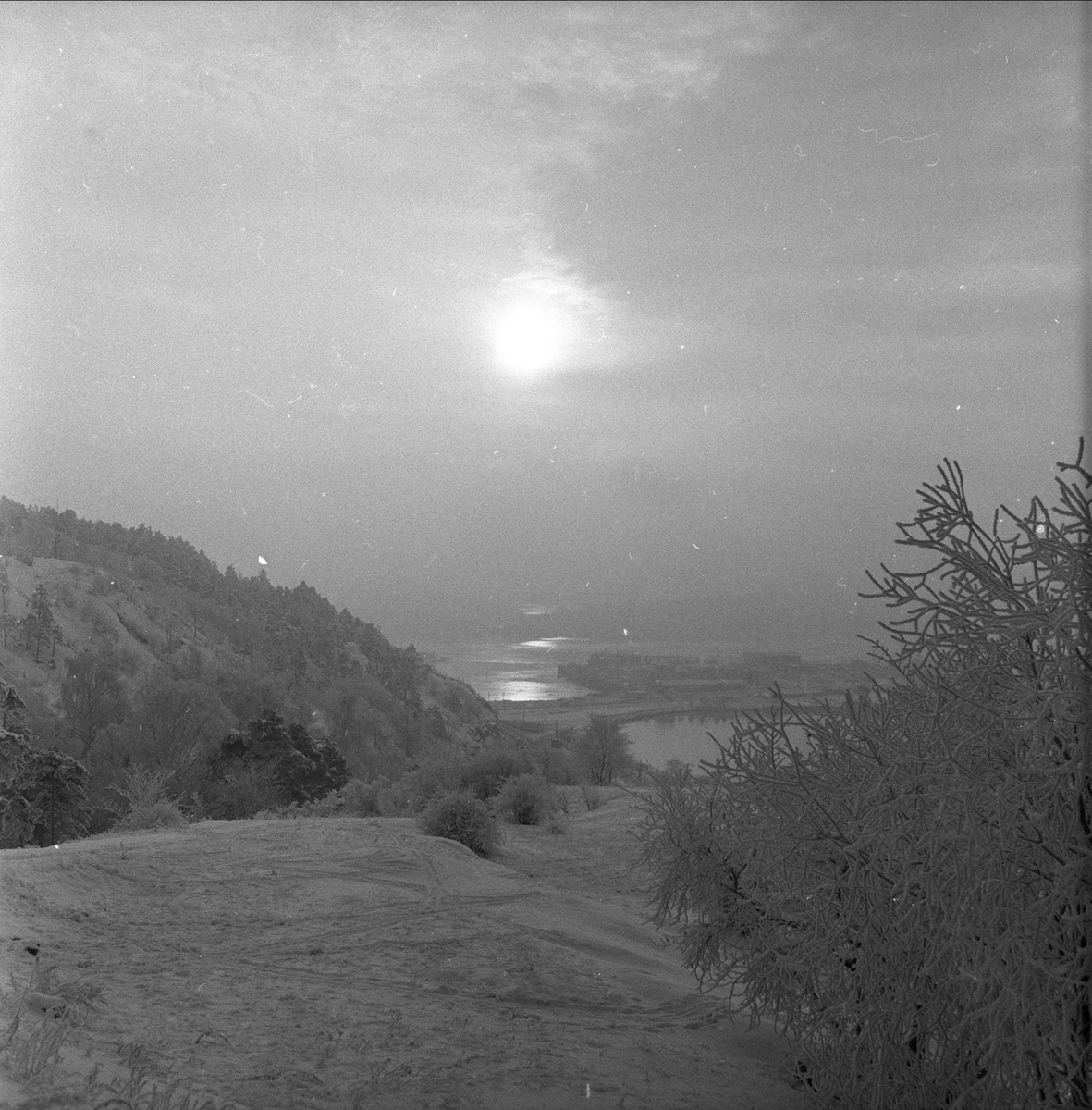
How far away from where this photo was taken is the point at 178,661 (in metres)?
50.9

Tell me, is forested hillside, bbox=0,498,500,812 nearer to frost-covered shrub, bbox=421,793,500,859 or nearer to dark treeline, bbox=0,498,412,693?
dark treeline, bbox=0,498,412,693

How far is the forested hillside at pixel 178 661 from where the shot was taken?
1305 inches

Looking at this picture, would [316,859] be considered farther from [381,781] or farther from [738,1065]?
[381,781]

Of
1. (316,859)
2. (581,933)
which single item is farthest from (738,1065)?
(316,859)

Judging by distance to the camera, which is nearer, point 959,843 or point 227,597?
point 959,843

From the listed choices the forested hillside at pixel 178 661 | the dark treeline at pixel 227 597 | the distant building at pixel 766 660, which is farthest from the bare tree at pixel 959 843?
the dark treeline at pixel 227 597

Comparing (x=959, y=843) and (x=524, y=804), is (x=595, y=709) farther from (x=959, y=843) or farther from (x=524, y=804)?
(x=959, y=843)

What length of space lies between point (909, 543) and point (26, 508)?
290ft

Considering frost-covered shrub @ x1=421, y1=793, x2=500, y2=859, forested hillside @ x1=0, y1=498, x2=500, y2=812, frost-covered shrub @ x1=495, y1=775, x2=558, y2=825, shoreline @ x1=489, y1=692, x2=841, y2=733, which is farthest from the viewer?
forested hillside @ x1=0, y1=498, x2=500, y2=812

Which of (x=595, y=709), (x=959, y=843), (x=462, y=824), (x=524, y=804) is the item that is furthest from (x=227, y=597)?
(x=959, y=843)

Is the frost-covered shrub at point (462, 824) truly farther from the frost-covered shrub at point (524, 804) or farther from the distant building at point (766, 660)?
the distant building at point (766, 660)

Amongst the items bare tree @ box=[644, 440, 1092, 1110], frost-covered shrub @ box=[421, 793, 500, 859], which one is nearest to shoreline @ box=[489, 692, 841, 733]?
frost-covered shrub @ box=[421, 793, 500, 859]

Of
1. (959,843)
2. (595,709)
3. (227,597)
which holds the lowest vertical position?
(595,709)

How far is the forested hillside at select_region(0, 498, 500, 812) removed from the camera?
33.2 meters
